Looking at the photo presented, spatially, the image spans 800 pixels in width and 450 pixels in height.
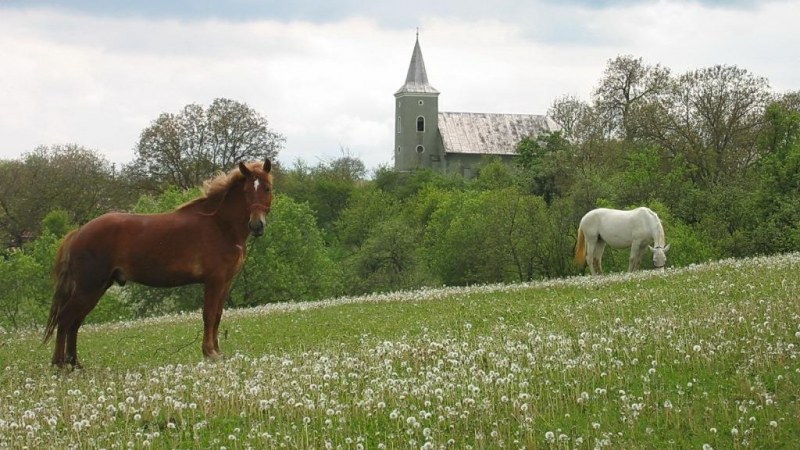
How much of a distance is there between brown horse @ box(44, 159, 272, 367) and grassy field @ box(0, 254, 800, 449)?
82cm

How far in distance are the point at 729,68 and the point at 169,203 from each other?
3738 centimetres

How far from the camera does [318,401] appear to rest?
33.5 feet

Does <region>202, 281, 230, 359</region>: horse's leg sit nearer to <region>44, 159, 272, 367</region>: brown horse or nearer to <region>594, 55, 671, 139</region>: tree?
<region>44, 159, 272, 367</region>: brown horse

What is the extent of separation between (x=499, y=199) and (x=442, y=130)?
90206 mm

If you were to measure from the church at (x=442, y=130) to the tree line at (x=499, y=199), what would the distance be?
6008 centimetres

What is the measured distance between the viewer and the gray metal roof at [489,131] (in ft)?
482

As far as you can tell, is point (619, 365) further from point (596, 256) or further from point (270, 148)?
point (270, 148)

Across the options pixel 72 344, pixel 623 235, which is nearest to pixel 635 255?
pixel 623 235

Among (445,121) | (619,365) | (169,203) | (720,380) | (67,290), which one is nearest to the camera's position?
(720,380)

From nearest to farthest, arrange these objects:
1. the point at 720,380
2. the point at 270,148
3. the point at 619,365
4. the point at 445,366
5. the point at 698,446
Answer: the point at 698,446 → the point at 720,380 → the point at 619,365 → the point at 445,366 → the point at 270,148

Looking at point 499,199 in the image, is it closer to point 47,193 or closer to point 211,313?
point 47,193

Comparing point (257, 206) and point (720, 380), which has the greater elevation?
point (257, 206)

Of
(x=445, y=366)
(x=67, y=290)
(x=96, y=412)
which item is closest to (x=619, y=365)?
(x=445, y=366)

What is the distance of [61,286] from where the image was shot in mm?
14992
